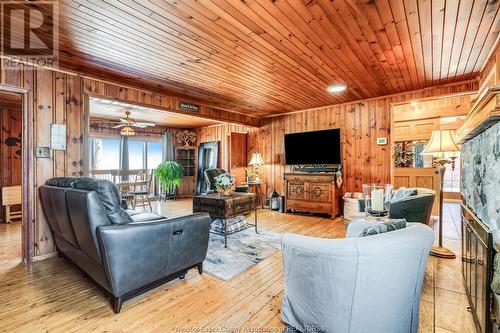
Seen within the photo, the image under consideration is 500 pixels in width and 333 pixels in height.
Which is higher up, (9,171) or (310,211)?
(9,171)

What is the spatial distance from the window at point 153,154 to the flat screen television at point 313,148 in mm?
4684

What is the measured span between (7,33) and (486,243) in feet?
13.6

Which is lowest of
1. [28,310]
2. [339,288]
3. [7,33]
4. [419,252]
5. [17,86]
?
[28,310]

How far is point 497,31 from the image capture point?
2365mm

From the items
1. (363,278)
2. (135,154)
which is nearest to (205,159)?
(135,154)

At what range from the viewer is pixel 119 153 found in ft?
24.0

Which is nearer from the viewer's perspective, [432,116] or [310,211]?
[310,211]

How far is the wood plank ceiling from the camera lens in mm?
1957

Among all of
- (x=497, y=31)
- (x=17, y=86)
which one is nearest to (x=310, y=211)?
(x=497, y=31)

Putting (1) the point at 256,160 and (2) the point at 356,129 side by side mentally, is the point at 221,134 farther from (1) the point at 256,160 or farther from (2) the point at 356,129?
(2) the point at 356,129

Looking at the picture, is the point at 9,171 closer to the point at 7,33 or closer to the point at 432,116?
the point at 7,33

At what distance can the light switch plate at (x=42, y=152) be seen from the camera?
2887 mm

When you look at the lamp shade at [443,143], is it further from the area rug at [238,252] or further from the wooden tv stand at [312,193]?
the area rug at [238,252]

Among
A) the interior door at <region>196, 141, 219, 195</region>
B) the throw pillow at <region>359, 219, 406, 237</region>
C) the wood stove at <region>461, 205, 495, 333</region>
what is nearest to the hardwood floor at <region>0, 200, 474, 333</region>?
the wood stove at <region>461, 205, 495, 333</region>
